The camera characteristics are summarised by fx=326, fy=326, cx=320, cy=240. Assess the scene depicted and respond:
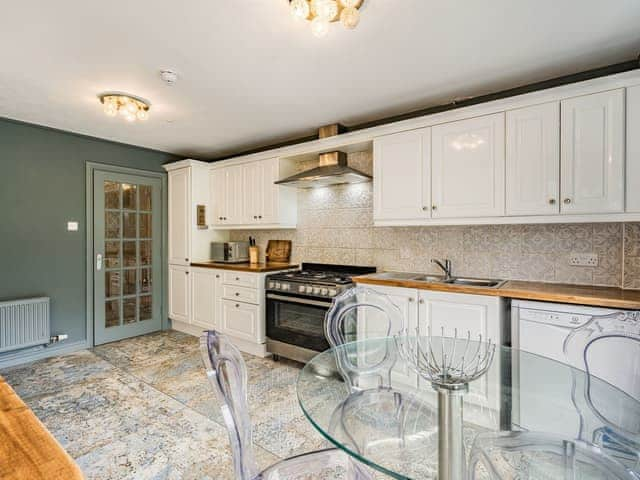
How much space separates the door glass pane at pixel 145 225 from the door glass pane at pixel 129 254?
18cm

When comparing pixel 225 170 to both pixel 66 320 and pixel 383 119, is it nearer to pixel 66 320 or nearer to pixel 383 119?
pixel 383 119

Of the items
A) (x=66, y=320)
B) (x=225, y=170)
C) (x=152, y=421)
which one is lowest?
(x=152, y=421)

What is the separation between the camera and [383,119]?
330 cm

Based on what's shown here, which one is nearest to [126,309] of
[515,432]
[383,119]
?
[383,119]

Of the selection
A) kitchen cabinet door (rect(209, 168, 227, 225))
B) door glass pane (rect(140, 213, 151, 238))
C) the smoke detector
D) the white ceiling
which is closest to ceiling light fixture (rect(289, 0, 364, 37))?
the white ceiling

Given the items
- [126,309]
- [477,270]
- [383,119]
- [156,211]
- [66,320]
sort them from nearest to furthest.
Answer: [477,270] → [383,119] → [66,320] → [126,309] → [156,211]

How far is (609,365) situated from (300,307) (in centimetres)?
228

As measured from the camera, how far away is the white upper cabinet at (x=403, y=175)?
2725 mm

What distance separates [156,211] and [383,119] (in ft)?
10.6

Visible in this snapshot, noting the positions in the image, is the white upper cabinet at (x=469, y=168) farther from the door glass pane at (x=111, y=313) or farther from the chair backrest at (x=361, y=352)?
the door glass pane at (x=111, y=313)

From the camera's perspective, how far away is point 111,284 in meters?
4.06

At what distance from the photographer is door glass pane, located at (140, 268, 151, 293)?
4.34 m

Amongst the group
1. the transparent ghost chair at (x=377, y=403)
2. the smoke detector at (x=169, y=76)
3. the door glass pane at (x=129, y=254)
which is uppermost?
the smoke detector at (x=169, y=76)

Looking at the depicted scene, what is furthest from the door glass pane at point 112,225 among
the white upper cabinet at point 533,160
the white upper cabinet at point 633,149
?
the white upper cabinet at point 633,149
